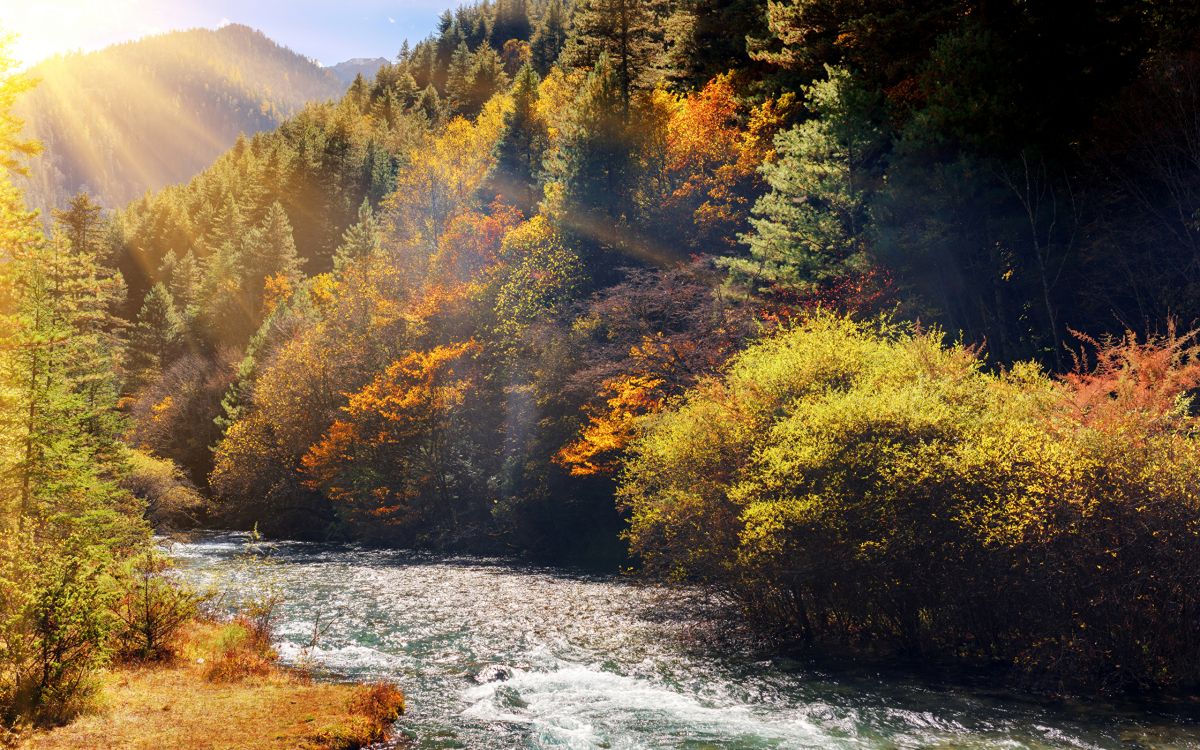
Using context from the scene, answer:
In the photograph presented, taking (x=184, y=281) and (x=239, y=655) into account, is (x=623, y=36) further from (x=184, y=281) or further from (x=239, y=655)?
(x=184, y=281)

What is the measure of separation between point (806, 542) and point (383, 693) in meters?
10.8

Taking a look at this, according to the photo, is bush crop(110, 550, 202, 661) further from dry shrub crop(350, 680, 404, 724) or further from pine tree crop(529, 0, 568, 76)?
pine tree crop(529, 0, 568, 76)

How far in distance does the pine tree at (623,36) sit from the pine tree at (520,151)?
Result: 1535cm

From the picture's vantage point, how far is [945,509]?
19.6 meters

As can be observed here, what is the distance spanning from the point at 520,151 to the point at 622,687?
67.9m

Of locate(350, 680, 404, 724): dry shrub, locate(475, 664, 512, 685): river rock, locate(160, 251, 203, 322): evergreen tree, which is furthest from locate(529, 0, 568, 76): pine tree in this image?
locate(350, 680, 404, 724): dry shrub

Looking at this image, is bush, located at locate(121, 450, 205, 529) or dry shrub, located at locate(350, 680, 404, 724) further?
bush, located at locate(121, 450, 205, 529)

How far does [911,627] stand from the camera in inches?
814

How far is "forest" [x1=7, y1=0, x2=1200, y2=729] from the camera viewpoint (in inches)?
731

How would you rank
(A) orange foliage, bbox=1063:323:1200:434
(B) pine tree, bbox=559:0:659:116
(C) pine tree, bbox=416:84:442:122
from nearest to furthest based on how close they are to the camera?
(A) orange foliage, bbox=1063:323:1200:434 → (B) pine tree, bbox=559:0:659:116 → (C) pine tree, bbox=416:84:442:122

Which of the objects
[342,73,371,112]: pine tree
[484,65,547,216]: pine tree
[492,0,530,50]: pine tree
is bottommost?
[484,65,547,216]: pine tree

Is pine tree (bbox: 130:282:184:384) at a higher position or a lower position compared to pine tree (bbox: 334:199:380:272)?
lower

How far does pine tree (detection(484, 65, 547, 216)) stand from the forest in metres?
→ 0.40

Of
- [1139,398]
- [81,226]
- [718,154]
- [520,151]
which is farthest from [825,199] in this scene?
[81,226]
